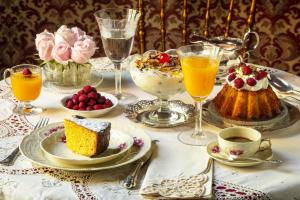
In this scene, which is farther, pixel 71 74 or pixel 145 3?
pixel 145 3

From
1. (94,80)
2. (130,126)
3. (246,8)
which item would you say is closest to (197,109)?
(130,126)

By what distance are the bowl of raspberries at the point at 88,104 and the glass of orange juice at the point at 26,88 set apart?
9 cm

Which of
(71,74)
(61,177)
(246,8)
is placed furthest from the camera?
(246,8)

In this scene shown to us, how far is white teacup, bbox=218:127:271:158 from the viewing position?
136 centimetres

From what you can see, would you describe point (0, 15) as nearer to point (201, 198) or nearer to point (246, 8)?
point (246, 8)

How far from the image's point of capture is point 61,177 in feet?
4.36

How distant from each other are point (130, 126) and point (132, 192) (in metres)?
0.36

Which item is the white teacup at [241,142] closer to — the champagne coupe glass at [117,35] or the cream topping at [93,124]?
the cream topping at [93,124]

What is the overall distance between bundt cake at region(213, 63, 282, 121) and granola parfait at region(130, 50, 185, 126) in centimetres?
14

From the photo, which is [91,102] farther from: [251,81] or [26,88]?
[251,81]

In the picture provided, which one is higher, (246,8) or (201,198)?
(246,8)

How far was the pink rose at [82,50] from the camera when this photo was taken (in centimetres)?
183

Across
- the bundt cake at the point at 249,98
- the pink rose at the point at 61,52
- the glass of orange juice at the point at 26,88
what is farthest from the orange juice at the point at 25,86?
the bundt cake at the point at 249,98

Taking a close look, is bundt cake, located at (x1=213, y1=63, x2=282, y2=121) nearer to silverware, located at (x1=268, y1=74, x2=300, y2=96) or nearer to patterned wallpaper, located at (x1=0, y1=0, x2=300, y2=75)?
silverware, located at (x1=268, y1=74, x2=300, y2=96)
